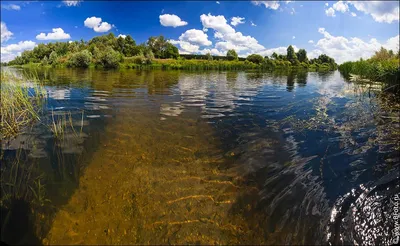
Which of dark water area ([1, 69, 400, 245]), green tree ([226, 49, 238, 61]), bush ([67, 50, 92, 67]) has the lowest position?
dark water area ([1, 69, 400, 245])

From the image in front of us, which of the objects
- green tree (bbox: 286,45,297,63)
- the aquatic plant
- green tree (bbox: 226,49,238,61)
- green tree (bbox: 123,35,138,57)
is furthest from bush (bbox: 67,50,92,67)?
green tree (bbox: 286,45,297,63)

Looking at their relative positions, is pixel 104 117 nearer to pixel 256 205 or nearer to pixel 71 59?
pixel 256 205

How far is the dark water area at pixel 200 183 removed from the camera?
127 inches

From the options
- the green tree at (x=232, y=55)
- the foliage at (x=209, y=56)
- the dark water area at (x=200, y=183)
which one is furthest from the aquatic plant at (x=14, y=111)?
the green tree at (x=232, y=55)

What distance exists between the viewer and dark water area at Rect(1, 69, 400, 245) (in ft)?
10.6

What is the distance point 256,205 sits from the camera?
3.77 metres

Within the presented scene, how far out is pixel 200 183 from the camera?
437cm

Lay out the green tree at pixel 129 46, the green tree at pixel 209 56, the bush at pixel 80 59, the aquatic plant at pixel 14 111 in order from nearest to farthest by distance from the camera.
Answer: the aquatic plant at pixel 14 111 < the bush at pixel 80 59 < the green tree at pixel 129 46 < the green tree at pixel 209 56

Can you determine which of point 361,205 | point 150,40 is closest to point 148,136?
point 361,205

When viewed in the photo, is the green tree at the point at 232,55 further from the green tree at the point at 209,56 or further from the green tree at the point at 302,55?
the green tree at the point at 302,55

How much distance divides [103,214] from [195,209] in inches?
58.6

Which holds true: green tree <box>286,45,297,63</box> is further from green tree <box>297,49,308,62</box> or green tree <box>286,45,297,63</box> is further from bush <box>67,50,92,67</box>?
bush <box>67,50,92,67</box>

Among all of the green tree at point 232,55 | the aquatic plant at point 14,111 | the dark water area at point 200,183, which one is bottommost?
the dark water area at point 200,183

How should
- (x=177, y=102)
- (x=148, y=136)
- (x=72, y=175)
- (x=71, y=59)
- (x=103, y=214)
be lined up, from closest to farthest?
(x=103, y=214) < (x=72, y=175) < (x=148, y=136) < (x=177, y=102) < (x=71, y=59)
